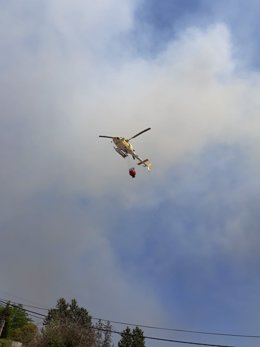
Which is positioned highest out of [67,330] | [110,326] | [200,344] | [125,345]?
[110,326]

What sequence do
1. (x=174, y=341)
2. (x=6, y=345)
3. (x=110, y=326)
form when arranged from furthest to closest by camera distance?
1. (x=110, y=326)
2. (x=6, y=345)
3. (x=174, y=341)

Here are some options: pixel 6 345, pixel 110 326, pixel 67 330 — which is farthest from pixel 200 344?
pixel 110 326

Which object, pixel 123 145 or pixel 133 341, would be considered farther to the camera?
pixel 133 341

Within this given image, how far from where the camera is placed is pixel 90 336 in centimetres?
5834

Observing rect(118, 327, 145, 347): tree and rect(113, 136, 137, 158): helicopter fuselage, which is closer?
rect(113, 136, 137, 158): helicopter fuselage

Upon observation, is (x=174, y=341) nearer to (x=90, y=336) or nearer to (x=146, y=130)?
(x=146, y=130)

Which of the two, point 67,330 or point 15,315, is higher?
point 15,315

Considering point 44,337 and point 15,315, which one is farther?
point 15,315

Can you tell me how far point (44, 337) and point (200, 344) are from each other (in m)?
29.4

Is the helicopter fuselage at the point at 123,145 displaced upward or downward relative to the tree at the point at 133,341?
upward

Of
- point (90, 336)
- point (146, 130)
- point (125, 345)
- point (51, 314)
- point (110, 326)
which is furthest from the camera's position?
point (110, 326)

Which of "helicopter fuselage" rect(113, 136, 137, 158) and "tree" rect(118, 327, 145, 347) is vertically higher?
"helicopter fuselage" rect(113, 136, 137, 158)

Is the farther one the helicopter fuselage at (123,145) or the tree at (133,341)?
the tree at (133,341)

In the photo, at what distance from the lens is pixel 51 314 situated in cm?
10250
